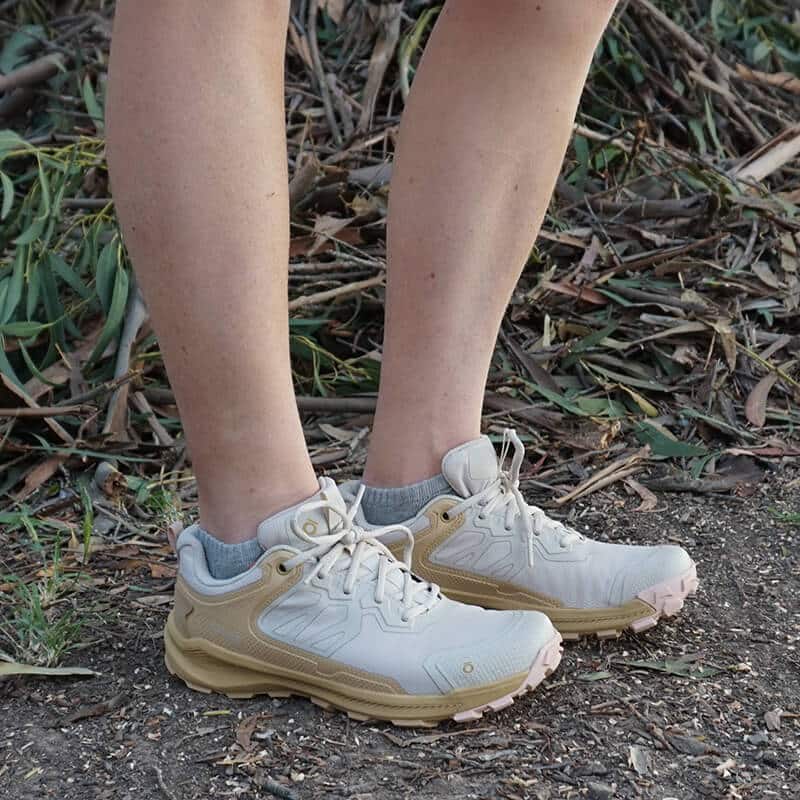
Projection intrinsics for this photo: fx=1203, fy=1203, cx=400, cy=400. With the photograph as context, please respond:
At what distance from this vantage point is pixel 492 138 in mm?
1262

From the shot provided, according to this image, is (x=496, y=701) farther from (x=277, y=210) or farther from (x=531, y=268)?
(x=531, y=268)

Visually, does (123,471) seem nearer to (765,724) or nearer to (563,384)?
(563,384)

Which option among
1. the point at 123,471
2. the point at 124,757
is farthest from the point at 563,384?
the point at 124,757

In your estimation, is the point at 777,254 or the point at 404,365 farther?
the point at 777,254

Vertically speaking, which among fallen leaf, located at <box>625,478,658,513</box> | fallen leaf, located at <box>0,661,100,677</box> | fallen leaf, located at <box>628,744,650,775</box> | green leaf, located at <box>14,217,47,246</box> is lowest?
fallen leaf, located at <box>625,478,658,513</box>

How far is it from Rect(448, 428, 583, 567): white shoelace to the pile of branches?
46cm

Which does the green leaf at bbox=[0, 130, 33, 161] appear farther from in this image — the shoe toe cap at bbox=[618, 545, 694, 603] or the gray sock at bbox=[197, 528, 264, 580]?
the shoe toe cap at bbox=[618, 545, 694, 603]

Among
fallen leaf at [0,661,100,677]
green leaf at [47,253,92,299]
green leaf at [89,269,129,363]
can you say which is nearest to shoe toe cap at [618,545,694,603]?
fallen leaf at [0,661,100,677]

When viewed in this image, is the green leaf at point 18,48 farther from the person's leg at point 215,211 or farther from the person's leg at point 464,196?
the person's leg at point 215,211

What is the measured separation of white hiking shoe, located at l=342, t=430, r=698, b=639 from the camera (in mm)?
1290

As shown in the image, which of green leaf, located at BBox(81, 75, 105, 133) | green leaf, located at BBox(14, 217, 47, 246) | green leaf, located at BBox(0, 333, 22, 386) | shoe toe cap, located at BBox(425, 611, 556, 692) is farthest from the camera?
green leaf, located at BBox(81, 75, 105, 133)

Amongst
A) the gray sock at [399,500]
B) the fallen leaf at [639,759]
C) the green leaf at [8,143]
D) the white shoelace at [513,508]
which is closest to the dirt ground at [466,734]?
the fallen leaf at [639,759]

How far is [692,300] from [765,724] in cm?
117

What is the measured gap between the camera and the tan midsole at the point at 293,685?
1133 mm
